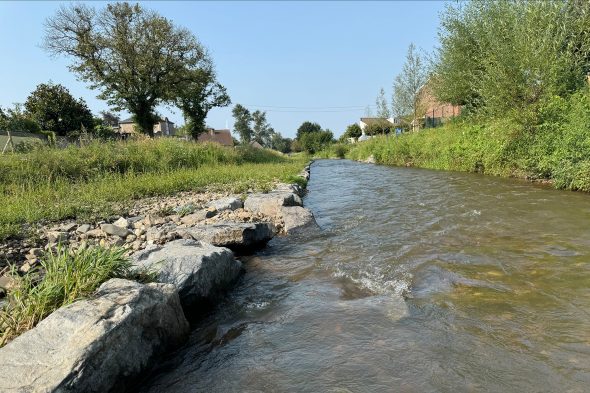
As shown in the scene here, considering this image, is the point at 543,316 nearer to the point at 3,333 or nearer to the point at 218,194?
the point at 3,333

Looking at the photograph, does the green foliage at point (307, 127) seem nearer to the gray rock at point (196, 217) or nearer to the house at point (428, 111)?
the house at point (428, 111)

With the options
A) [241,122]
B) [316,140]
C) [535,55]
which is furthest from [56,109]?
[241,122]

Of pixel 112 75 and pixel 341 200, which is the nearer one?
pixel 341 200

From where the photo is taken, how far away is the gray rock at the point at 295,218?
26.2 ft

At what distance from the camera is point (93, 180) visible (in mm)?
11219

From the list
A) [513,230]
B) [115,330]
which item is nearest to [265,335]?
[115,330]

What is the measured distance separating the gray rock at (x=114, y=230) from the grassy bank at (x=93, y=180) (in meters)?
1.09

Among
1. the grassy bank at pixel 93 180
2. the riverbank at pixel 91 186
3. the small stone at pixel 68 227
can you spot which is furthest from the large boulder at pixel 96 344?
the grassy bank at pixel 93 180

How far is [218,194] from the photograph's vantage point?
10.8 m

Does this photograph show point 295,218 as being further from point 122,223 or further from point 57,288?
point 57,288

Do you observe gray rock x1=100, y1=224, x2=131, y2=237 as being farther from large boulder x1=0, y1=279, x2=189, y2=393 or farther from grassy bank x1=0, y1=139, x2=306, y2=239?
large boulder x1=0, y1=279, x2=189, y2=393

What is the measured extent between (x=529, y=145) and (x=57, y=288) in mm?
16039

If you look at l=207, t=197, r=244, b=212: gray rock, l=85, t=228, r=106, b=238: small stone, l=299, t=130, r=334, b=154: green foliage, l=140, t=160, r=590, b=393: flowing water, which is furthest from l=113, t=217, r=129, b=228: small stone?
l=299, t=130, r=334, b=154: green foliage

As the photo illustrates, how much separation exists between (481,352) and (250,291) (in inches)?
111
